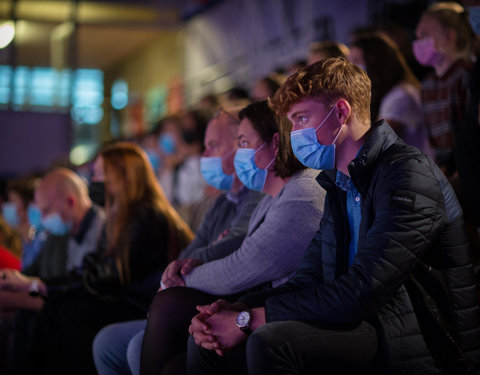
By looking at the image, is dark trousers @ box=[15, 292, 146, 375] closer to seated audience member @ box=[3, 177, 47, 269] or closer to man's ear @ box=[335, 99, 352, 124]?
seated audience member @ box=[3, 177, 47, 269]

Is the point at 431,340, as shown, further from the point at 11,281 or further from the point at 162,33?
the point at 162,33

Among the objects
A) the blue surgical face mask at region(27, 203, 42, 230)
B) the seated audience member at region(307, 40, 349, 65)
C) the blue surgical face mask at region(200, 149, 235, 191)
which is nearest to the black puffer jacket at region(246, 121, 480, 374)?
the blue surgical face mask at region(200, 149, 235, 191)

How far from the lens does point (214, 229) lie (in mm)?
3178

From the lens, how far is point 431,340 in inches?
70.4

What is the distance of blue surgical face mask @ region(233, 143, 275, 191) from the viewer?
268cm

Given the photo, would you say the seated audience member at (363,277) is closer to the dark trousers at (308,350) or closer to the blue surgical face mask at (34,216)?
the dark trousers at (308,350)

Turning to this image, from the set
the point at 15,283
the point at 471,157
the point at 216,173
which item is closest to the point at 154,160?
the point at 15,283

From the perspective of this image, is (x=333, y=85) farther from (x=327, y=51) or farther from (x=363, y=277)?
(x=327, y=51)

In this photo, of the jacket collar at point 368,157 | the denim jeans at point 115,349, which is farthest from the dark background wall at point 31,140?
the jacket collar at point 368,157

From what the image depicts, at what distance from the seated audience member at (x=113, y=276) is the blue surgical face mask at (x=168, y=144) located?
3095mm

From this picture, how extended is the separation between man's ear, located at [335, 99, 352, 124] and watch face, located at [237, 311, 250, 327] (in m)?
0.66

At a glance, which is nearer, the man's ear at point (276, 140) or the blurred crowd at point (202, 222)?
the blurred crowd at point (202, 222)

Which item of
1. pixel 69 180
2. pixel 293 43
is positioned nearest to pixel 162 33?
pixel 293 43

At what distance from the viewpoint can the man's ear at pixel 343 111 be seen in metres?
2.01
